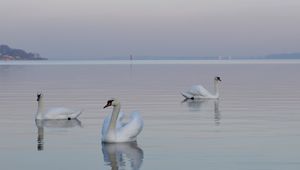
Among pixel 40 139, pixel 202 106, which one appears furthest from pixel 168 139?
pixel 202 106

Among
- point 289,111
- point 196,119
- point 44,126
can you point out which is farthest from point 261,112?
point 44,126

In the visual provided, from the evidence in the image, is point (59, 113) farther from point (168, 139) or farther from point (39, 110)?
point (168, 139)

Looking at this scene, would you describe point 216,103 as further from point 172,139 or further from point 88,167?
point 88,167

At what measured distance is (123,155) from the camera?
1283 cm

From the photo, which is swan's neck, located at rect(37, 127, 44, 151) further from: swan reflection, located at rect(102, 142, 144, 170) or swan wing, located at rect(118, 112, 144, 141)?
swan wing, located at rect(118, 112, 144, 141)

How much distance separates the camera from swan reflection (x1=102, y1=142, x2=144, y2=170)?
11.6 metres

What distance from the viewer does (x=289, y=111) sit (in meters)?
21.2

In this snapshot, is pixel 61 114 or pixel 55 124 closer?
pixel 55 124

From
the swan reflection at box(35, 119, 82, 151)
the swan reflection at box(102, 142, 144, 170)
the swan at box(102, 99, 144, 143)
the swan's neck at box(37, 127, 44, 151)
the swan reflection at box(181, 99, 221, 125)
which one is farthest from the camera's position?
the swan reflection at box(181, 99, 221, 125)

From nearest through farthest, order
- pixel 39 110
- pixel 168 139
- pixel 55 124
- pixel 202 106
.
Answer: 1. pixel 168 139
2. pixel 55 124
3. pixel 39 110
4. pixel 202 106

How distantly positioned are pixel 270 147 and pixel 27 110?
10842 millimetres

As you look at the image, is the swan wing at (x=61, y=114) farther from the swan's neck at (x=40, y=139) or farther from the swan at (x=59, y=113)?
the swan's neck at (x=40, y=139)

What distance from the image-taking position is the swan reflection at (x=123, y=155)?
11.6 metres

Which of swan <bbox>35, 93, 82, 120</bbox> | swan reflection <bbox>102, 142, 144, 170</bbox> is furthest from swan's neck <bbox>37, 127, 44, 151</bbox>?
swan <bbox>35, 93, 82, 120</bbox>
